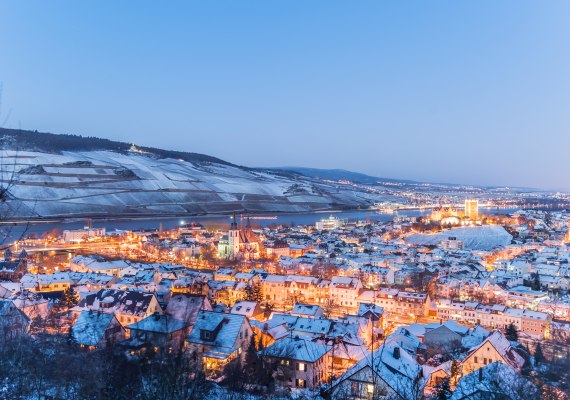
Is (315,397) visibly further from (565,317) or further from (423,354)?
(565,317)

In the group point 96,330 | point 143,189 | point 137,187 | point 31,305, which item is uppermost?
point 137,187

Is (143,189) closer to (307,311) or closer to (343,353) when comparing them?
(307,311)

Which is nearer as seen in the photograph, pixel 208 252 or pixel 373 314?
pixel 373 314

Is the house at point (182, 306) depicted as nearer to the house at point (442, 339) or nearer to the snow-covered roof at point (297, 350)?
the snow-covered roof at point (297, 350)

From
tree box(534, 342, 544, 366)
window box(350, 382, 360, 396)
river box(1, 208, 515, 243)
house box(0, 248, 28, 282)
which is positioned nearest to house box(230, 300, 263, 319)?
window box(350, 382, 360, 396)

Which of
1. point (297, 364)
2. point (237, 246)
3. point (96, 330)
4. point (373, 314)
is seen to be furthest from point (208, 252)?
point (297, 364)

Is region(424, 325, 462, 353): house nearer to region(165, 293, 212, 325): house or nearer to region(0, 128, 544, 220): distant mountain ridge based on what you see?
region(165, 293, 212, 325): house
